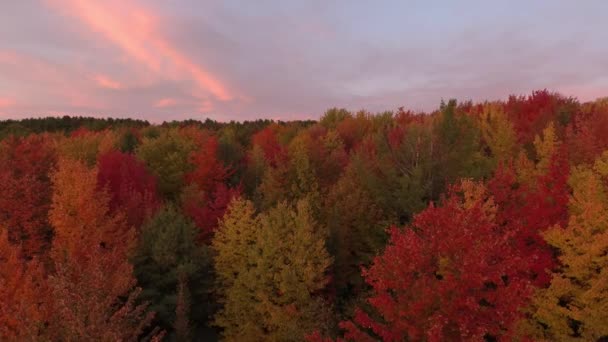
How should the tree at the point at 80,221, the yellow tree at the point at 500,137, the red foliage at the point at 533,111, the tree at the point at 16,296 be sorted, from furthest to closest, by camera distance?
the red foliage at the point at 533,111, the yellow tree at the point at 500,137, the tree at the point at 80,221, the tree at the point at 16,296

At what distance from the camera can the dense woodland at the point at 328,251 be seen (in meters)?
16.7

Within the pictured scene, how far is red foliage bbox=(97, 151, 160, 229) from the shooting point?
119 feet

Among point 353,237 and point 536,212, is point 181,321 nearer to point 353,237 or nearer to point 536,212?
point 353,237

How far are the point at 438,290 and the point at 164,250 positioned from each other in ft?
64.0

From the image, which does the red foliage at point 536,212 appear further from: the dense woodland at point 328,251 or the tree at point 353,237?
the tree at point 353,237

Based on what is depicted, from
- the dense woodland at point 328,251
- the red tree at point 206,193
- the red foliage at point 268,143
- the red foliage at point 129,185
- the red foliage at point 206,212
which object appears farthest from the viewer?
the red foliage at point 268,143

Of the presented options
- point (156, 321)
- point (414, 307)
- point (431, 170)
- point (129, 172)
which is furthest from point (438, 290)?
point (129, 172)

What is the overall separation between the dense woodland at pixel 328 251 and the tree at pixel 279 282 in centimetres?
10

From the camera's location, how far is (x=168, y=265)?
2984 centimetres

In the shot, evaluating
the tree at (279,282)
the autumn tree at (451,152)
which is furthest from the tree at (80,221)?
the autumn tree at (451,152)

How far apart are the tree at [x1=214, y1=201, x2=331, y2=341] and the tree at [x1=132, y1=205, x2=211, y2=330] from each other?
2862 mm

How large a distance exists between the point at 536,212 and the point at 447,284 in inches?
545

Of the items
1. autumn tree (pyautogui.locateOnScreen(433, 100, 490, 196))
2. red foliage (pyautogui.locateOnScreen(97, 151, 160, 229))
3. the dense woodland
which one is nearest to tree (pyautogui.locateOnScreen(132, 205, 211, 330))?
the dense woodland

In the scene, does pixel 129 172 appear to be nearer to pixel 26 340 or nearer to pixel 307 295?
pixel 307 295
